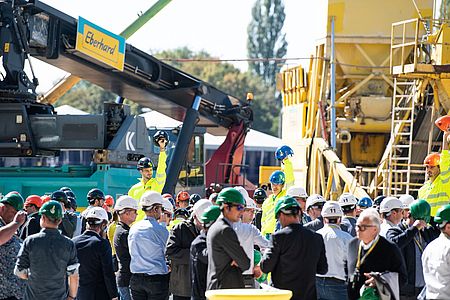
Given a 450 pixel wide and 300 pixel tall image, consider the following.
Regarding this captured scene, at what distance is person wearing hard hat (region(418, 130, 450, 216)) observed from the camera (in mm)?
14328

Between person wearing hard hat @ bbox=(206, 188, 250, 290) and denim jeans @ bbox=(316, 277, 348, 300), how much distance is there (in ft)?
5.07

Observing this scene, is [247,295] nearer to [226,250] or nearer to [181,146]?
[226,250]

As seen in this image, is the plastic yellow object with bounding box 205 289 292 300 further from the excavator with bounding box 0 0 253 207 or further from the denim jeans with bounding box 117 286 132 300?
the excavator with bounding box 0 0 253 207

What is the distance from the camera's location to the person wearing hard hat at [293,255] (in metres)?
10.2

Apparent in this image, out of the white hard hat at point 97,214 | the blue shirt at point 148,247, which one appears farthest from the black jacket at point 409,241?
the white hard hat at point 97,214

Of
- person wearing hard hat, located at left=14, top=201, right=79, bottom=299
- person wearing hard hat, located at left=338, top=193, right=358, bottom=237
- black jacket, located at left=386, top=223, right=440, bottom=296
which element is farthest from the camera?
person wearing hard hat, located at left=338, top=193, right=358, bottom=237

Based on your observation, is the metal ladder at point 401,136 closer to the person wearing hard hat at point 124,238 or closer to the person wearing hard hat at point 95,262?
the person wearing hard hat at point 124,238

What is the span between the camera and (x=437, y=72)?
70.9 feet

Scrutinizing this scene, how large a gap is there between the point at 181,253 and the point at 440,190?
431cm

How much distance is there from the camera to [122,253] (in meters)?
12.5

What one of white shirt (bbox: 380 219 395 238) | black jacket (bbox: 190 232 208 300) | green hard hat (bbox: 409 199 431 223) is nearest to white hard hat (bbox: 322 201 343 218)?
white shirt (bbox: 380 219 395 238)

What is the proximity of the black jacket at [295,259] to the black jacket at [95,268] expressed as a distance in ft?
6.50

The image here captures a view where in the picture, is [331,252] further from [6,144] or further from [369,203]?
[6,144]

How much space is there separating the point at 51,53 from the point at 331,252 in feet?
26.6
